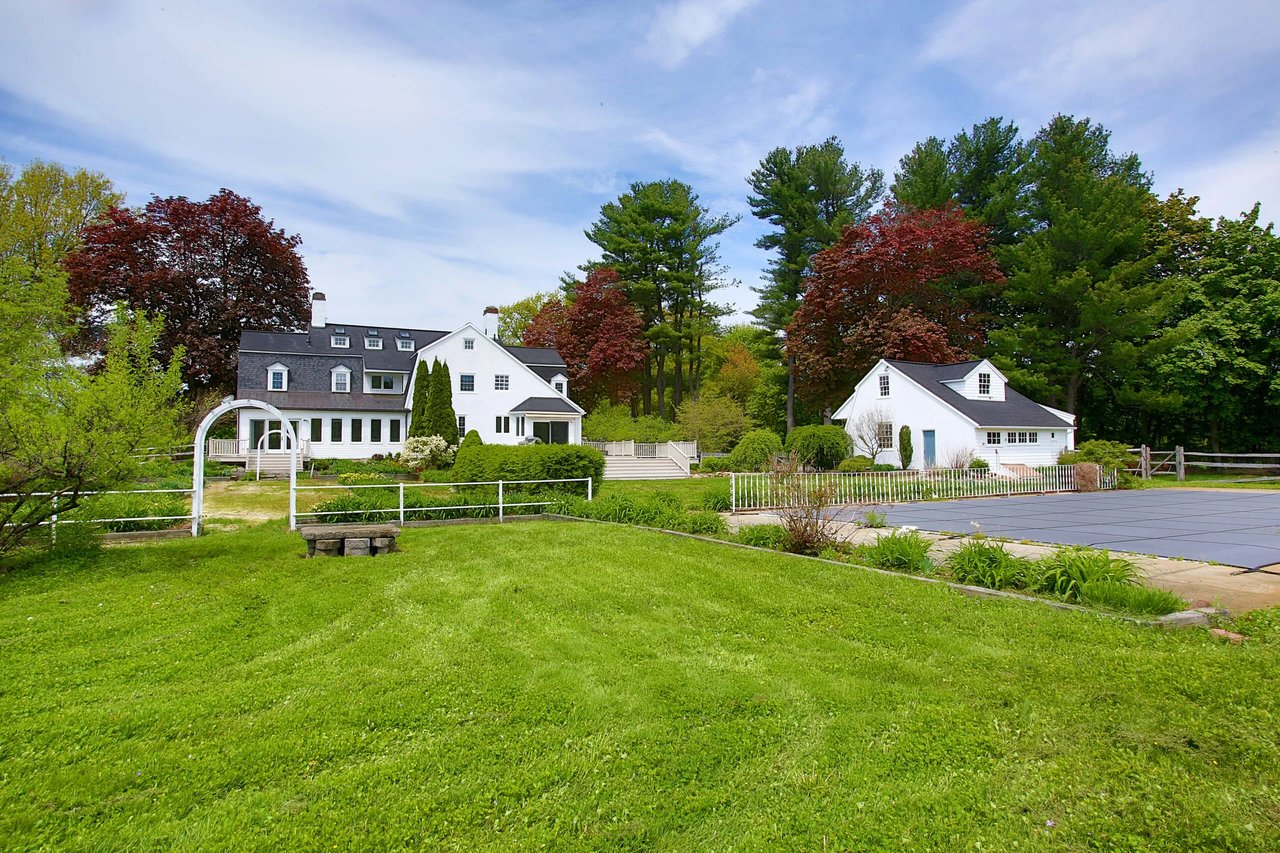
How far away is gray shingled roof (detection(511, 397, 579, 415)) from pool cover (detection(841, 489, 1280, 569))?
2043 cm

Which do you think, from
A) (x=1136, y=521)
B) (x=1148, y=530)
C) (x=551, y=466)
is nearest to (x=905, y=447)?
(x=1136, y=521)

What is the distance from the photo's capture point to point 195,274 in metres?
34.5

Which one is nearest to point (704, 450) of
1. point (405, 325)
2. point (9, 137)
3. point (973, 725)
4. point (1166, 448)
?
point (405, 325)

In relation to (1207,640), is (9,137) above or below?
above

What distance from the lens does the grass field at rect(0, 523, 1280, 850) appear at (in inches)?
106

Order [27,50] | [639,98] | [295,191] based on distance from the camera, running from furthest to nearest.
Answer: [295,191] < [639,98] < [27,50]

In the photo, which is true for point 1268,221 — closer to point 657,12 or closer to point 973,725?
point 657,12

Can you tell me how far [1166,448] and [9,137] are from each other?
48.9m

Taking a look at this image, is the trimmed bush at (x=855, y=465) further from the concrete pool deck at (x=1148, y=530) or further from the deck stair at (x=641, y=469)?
the concrete pool deck at (x=1148, y=530)

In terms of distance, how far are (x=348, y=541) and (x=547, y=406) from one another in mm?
24891

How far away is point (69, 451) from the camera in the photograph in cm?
709

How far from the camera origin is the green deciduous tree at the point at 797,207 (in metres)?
39.0

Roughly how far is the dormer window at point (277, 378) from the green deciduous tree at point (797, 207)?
2831cm

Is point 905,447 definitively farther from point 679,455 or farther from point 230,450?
point 230,450
